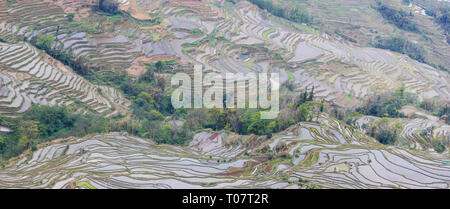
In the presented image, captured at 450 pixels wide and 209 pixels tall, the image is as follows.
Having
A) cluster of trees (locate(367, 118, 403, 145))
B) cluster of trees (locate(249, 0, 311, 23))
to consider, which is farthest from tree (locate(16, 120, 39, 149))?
cluster of trees (locate(249, 0, 311, 23))

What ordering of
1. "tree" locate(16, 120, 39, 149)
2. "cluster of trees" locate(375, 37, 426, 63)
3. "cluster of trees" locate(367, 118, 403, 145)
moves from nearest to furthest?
"tree" locate(16, 120, 39, 149) → "cluster of trees" locate(367, 118, 403, 145) → "cluster of trees" locate(375, 37, 426, 63)

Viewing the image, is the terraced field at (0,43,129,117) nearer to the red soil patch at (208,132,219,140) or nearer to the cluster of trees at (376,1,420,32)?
the red soil patch at (208,132,219,140)

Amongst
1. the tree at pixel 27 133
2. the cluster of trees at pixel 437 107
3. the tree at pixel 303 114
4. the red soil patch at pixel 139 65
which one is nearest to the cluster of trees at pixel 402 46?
the cluster of trees at pixel 437 107

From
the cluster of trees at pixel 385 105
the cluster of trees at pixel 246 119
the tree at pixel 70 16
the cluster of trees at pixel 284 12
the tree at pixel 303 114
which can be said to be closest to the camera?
the cluster of trees at pixel 246 119

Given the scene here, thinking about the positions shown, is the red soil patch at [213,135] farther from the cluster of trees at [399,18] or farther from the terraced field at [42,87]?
the cluster of trees at [399,18]

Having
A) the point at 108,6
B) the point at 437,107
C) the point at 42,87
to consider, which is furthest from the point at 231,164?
the point at 108,6

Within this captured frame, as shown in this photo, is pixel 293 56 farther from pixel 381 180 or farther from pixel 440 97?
pixel 381 180
